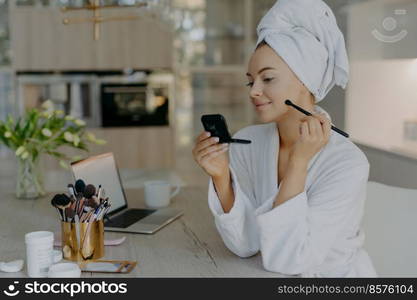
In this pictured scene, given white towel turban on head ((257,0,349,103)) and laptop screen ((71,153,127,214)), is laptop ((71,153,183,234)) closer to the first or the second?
laptop screen ((71,153,127,214))

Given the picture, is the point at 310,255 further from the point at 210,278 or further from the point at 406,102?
the point at 406,102

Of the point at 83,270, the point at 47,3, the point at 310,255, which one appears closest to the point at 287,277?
the point at 310,255

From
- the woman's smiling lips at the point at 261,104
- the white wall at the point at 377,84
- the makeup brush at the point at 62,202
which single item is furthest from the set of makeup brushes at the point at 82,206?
the white wall at the point at 377,84

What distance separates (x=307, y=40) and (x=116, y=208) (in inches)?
34.7

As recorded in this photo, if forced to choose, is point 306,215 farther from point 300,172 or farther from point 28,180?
point 28,180

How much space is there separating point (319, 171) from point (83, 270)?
615 mm

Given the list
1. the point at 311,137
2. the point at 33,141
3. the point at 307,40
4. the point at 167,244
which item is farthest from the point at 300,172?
the point at 33,141

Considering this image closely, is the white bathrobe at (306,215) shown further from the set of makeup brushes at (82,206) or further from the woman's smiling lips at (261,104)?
the set of makeup brushes at (82,206)

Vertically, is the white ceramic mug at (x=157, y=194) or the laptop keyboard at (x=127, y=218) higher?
the white ceramic mug at (x=157, y=194)

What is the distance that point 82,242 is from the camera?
4.65 ft

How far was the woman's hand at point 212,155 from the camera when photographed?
143 cm

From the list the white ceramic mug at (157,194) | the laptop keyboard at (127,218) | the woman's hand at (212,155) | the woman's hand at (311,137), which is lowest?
the laptop keyboard at (127,218)

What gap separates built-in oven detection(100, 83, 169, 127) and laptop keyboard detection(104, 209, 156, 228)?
2.74 metres

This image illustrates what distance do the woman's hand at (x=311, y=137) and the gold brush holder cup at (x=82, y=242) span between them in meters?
0.52
